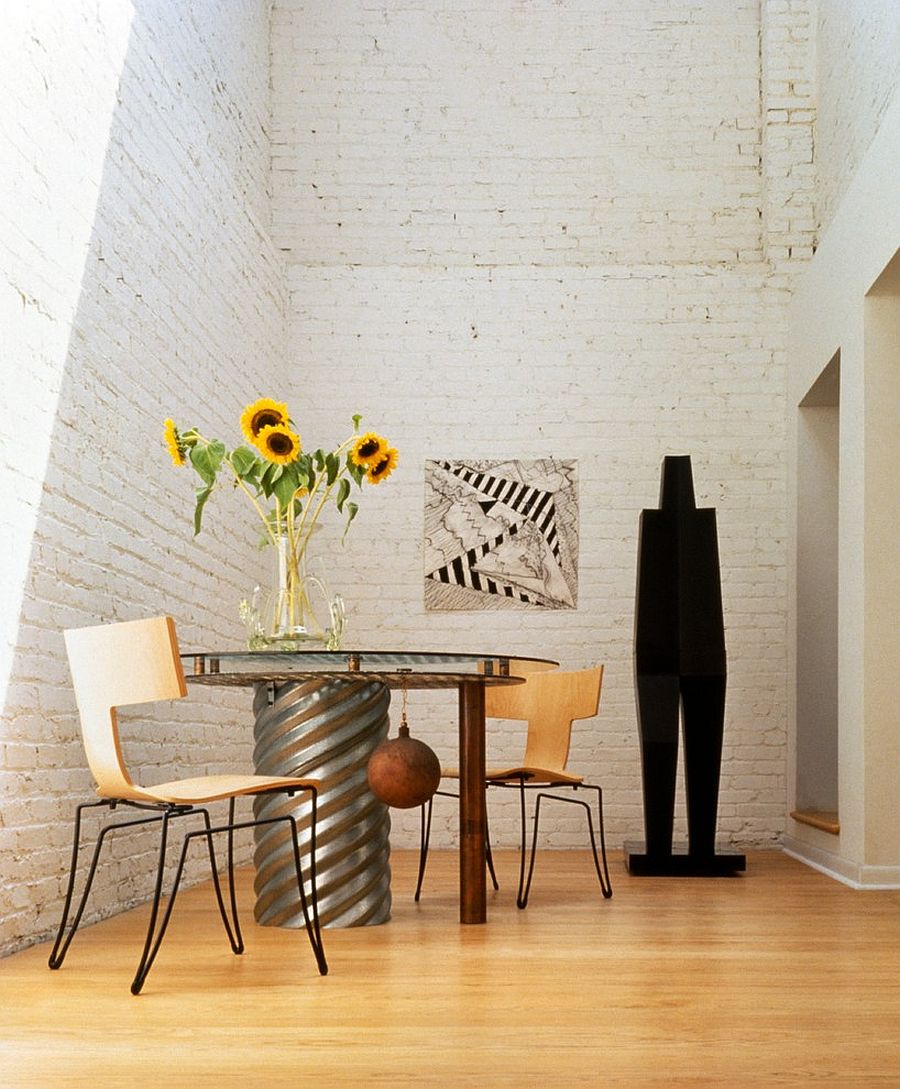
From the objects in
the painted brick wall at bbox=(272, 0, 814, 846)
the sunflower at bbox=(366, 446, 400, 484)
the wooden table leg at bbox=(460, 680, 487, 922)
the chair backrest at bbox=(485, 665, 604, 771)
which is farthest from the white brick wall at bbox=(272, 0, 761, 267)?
the wooden table leg at bbox=(460, 680, 487, 922)

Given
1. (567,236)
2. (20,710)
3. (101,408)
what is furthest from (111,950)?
(567,236)

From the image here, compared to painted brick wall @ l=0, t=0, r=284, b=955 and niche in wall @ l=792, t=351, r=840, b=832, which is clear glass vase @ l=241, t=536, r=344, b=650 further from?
niche in wall @ l=792, t=351, r=840, b=832

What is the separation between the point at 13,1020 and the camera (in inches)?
110

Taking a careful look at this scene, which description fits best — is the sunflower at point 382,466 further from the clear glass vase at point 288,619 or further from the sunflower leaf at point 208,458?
the sunflower leaf at point 208,458

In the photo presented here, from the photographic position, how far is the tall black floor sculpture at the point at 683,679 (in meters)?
6.11

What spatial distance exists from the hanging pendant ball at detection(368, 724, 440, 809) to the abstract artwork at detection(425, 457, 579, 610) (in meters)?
3.40

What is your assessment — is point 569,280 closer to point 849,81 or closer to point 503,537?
point 503,537

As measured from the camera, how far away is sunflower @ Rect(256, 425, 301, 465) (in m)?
4.30

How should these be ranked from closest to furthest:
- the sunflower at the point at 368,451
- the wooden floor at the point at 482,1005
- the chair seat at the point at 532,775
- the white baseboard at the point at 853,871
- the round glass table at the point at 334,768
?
the wooden floor at the point at 482,1005 → the round glass table at the point at 334,768 → the sunflower at the point at 368,451 → the chair seat at the point at 532,775 → the white baseboard at the point at 853,871

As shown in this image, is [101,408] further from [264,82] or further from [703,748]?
[264,82]

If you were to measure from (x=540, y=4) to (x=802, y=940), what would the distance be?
18.5ft

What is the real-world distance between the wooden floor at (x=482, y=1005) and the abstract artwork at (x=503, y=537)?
112 inches

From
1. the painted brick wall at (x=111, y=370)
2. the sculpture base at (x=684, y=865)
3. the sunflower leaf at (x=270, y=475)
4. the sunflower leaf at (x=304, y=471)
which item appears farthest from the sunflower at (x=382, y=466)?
the sculpture base at (x=684, y=865)

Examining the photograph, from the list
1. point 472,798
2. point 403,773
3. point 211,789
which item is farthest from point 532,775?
point 211,789
